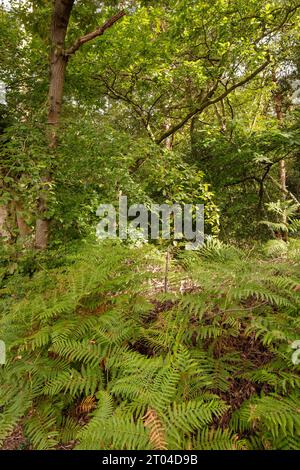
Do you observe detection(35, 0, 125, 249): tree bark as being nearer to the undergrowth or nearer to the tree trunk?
the tree trunk

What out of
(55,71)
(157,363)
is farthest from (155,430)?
(55,71)

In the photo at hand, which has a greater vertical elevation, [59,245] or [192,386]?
[59,245]

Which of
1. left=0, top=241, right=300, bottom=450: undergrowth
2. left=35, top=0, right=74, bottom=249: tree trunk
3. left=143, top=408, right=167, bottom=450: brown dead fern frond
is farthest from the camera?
left=35, top=0, right=74, bottom=249: tree trunk

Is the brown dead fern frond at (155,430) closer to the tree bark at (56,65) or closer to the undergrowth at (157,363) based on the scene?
the undergrowth at (157,363)

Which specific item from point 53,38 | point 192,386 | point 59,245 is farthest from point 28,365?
point 53,38

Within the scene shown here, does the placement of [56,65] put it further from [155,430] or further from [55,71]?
[155,430]

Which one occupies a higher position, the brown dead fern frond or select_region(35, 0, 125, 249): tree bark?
select_region(35, 0, 125, 249): tree bark

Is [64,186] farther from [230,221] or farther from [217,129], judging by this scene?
[230,221]

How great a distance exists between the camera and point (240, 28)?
639 centimetres

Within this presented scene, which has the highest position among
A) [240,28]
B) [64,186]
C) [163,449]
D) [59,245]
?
[240,28]

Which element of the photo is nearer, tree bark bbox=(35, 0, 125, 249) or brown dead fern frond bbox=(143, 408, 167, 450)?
brown dead fern frond bbox=(143, 408, 167, 450)

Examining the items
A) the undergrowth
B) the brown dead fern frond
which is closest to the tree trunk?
the undergrowth

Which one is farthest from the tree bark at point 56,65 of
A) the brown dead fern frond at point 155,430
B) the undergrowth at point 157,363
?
the brown dead fern frond at point 155,430

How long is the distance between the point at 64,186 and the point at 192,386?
133 inches
